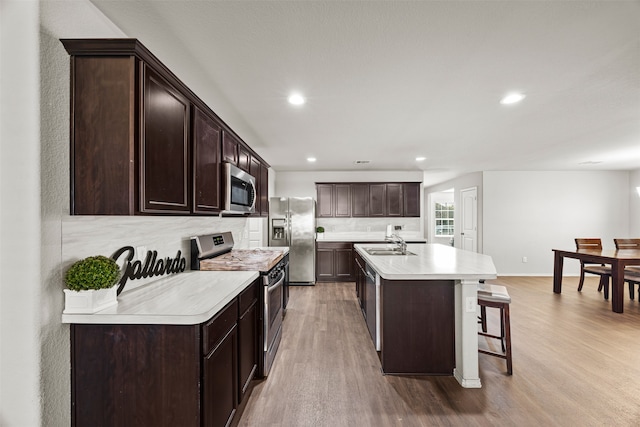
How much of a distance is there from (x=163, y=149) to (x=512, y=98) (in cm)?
285

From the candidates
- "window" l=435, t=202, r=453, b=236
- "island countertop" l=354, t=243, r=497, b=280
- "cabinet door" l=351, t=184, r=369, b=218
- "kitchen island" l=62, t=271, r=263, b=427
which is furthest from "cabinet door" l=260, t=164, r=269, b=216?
"window" l=435, t=202, r=453, b=236

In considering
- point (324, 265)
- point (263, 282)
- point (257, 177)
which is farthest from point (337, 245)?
point (263, 282)

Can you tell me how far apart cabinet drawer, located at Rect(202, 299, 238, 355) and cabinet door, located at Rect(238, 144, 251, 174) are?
1.56m

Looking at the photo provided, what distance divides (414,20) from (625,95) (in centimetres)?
236

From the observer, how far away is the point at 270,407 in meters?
2.04

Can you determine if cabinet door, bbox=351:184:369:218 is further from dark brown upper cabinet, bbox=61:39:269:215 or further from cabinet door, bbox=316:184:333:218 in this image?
dark brown upper cabinet, bbox=61:39:269:215

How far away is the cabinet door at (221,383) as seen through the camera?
1.41 m

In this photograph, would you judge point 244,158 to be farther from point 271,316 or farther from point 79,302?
point 79,302

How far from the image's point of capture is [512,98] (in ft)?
8.39

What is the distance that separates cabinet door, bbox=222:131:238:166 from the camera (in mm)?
2453

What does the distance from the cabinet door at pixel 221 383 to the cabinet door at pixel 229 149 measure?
56.5 inches

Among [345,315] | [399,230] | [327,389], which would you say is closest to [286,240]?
[345,315]

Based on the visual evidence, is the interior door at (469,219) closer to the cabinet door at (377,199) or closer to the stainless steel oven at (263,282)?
the cabinet door at (377,199)

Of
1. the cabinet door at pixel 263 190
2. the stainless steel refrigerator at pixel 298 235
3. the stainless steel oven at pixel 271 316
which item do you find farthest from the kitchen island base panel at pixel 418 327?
the stainless steel refrigerator at pixel 298 235
